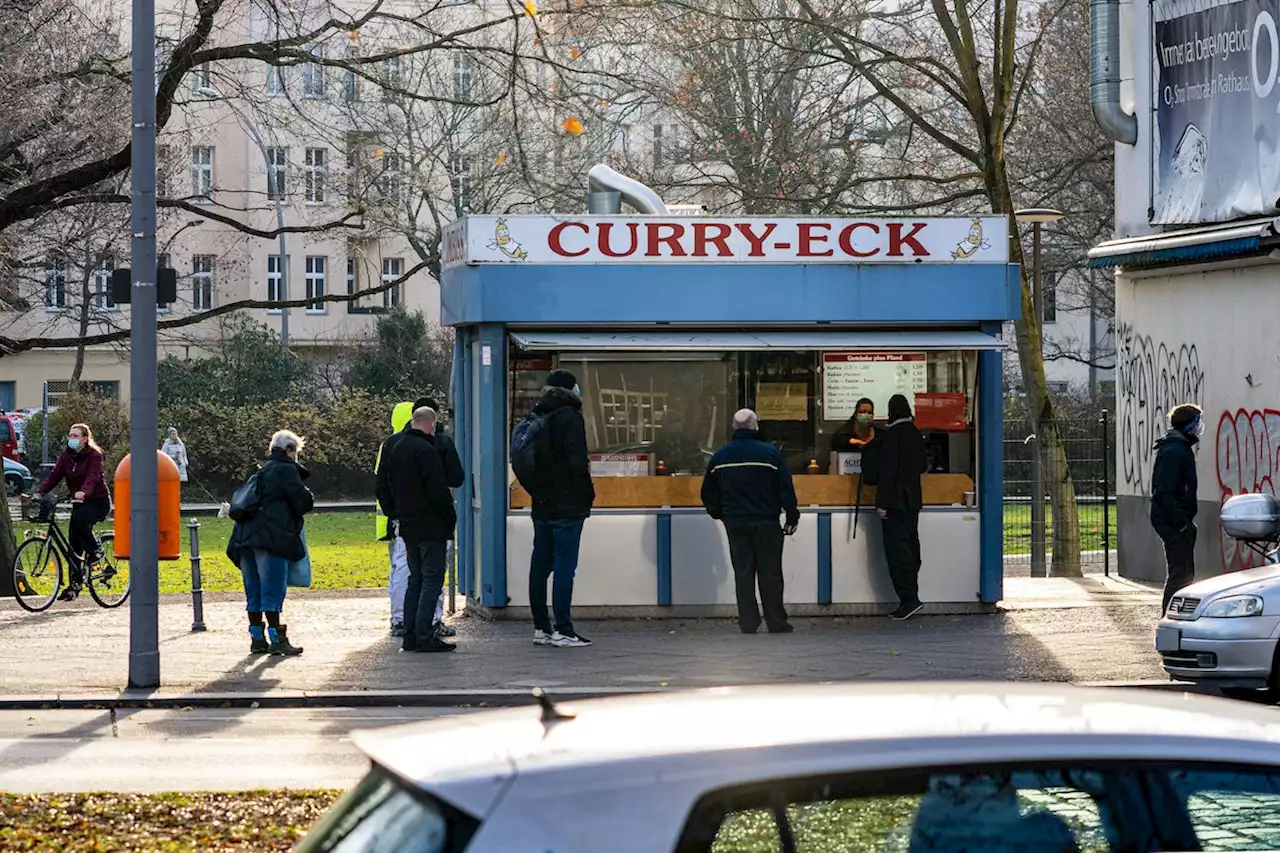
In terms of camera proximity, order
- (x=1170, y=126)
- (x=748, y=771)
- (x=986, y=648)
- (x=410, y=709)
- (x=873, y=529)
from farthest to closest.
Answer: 1. (x=1170, y=126)
2. (x=873, y=529)
3. (x=986, y=648)
4. (x=410, y=709)
5. (x=748, y=771)

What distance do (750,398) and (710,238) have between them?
1.41 metres

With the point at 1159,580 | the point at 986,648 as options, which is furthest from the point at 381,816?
the point at 1159,580

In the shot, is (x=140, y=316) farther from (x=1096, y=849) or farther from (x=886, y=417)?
(x=1096, y=849)

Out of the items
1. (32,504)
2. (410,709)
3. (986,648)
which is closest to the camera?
(410,709)

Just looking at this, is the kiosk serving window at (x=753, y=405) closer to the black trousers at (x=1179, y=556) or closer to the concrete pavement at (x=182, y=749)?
the black trousers at (x=1179, y=556)

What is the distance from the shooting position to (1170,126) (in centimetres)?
1942

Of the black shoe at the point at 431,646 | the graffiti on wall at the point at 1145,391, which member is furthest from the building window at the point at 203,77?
the graffiti on wall at the point at 1145,391

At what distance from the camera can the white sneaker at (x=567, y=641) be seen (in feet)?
46.3

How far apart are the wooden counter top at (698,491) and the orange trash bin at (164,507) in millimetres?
2735

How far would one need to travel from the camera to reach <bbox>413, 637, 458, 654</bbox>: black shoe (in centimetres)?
1394

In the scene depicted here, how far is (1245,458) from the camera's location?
17.8 m

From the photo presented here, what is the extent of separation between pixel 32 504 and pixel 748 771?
775 inches

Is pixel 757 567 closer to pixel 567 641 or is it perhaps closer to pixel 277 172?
pixel 567 641

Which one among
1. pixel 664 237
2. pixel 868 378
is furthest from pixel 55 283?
pixel 868 378
